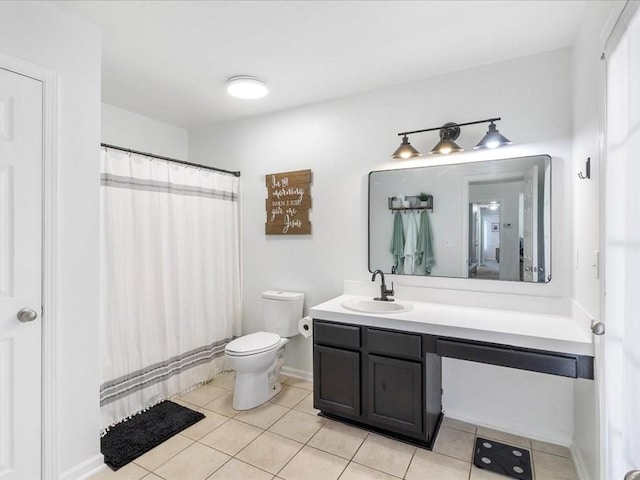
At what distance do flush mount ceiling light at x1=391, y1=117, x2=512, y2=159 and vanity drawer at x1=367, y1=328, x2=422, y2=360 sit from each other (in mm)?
1263

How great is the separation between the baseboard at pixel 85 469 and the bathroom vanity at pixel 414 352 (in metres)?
1.31

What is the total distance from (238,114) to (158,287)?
1.78 m

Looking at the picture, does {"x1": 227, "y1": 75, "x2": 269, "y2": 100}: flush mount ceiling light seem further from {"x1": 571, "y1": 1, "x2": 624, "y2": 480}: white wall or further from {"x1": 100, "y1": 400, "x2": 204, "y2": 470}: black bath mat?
{"x1": 100, "y1": 400, "x2": 204, "y2": 470}: black bath mat

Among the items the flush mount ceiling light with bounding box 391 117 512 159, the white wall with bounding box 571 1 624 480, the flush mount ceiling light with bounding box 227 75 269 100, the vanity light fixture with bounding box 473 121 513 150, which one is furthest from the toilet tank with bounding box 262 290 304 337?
the white wall with bounding box 571 1 624 480

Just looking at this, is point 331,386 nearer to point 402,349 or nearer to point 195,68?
point 402,349

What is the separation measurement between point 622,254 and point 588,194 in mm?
680

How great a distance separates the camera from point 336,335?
7.45 feet

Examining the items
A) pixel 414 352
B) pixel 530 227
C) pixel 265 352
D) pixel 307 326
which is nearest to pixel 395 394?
pixel 414 352

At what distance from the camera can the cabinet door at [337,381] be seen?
7.27ft

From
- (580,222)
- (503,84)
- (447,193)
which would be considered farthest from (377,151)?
(580,222)

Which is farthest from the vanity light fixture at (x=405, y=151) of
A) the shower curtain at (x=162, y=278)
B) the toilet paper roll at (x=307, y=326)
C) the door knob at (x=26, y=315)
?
the door knob at (x=26, y=315)

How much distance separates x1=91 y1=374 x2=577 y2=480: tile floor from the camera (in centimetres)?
186

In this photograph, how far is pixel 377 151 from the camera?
2713mm

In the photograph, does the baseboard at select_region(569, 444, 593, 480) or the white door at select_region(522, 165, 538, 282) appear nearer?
the baseboard at select_region(569, 444, 593, 480)
